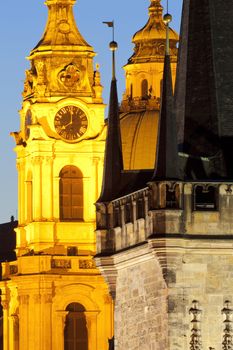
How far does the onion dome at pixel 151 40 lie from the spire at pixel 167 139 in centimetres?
5983

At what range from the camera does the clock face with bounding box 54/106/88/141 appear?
15850cm

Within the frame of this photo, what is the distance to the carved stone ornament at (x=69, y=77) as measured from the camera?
160m

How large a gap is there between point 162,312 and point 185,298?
841mm

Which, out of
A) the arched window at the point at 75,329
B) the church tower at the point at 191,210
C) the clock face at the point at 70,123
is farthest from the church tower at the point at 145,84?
the church tower at the point at 191,210

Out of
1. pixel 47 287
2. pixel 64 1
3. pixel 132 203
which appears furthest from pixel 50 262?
pixel 132 203

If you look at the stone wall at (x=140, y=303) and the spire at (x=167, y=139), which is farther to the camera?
the stone wall at (x=140, y=303)

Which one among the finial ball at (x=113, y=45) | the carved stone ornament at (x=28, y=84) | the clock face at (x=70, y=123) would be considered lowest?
the finial ball at (x=113, y=45)

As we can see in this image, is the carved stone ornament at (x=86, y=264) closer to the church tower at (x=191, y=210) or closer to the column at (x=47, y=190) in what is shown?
the column at (x=47, y=190)

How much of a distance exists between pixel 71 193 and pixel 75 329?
710 cm

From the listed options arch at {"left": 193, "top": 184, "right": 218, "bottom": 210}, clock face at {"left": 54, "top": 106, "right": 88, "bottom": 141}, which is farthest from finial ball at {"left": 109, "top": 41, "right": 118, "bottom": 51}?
clock face at {"left": 54, "top": 106, "right": 88, "bottom": 141}

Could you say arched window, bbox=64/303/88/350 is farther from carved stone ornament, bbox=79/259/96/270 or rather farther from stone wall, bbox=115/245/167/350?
stone wall, bbox=115/245/167/350

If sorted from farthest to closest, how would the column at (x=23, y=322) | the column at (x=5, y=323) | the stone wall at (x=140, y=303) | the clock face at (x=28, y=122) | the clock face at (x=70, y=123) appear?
the clock face at (x=28, y=122), the clock face at (x=70, y=123), the column at (x=5, y=323), the column at (x=23, y=322), the stone wall at (x=140, y=303)

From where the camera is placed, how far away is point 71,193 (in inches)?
6289

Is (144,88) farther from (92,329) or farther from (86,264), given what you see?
(92,329)
